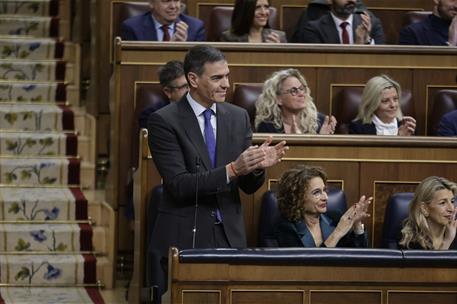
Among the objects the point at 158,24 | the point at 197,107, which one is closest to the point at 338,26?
the point at 158,24

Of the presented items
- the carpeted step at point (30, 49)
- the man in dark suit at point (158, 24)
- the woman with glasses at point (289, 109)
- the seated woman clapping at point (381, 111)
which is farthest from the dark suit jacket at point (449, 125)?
the carpeted step at point (30, 49)

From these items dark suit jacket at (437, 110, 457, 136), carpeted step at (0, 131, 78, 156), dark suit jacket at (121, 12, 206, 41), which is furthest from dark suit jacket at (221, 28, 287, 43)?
dark suit jacket at (437, 110, 457, 136)

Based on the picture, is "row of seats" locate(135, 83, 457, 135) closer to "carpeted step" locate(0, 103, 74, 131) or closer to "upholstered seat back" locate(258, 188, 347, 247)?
"upholstered seat back" locate(258, 188, 347, 247)

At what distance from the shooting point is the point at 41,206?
5.54 m

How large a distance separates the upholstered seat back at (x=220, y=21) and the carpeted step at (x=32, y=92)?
0.78 m

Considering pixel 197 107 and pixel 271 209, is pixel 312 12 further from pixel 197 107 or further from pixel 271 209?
pixel 197 107

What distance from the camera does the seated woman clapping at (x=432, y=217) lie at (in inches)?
162

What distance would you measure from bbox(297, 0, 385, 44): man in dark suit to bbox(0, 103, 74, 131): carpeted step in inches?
44.7

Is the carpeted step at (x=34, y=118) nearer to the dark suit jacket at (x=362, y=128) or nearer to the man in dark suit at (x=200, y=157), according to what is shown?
the dark suit jacket at (x=362, y=128)

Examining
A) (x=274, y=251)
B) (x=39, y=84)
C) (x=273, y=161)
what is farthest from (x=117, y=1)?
(x=274, y=251)

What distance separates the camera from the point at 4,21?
21.6 feet

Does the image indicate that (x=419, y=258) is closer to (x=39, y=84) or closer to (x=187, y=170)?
(x=187, y=170)

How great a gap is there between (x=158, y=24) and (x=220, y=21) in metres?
0.42

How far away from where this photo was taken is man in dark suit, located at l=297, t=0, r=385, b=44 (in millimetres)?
5812
